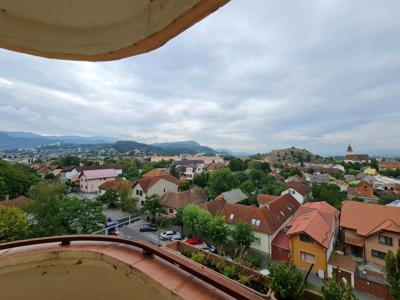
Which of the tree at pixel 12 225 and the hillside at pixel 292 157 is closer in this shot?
the tree at pixel 12 225

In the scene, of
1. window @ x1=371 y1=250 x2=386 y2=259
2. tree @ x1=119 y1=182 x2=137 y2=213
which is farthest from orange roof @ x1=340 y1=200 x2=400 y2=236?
tree @ x1=119 y1=182 x2=137 y2=213

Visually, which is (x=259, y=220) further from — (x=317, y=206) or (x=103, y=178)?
(x=103, y=178)

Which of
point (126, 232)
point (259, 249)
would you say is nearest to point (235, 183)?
point (259, 249)

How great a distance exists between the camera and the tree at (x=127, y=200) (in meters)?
15.8

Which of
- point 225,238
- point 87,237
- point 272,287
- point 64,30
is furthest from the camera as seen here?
point 225,238

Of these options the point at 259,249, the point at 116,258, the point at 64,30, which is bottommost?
the point at 259,249

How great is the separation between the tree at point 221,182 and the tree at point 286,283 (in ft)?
50.3

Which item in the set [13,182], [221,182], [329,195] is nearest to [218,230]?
[221,182]

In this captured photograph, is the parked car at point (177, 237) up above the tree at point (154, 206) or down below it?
Result: below

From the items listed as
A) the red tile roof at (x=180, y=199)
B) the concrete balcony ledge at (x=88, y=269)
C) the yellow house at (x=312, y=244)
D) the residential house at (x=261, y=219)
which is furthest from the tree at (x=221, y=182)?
the concrete balcony ledge at (x=88, y=269)

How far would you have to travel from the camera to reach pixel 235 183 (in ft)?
67.6

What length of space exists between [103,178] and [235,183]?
1590cm

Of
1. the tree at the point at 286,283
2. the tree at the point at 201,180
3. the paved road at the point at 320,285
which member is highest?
the tree at the point at 286,283

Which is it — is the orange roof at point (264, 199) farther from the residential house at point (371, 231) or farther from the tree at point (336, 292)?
the tree at point (336, 292)
